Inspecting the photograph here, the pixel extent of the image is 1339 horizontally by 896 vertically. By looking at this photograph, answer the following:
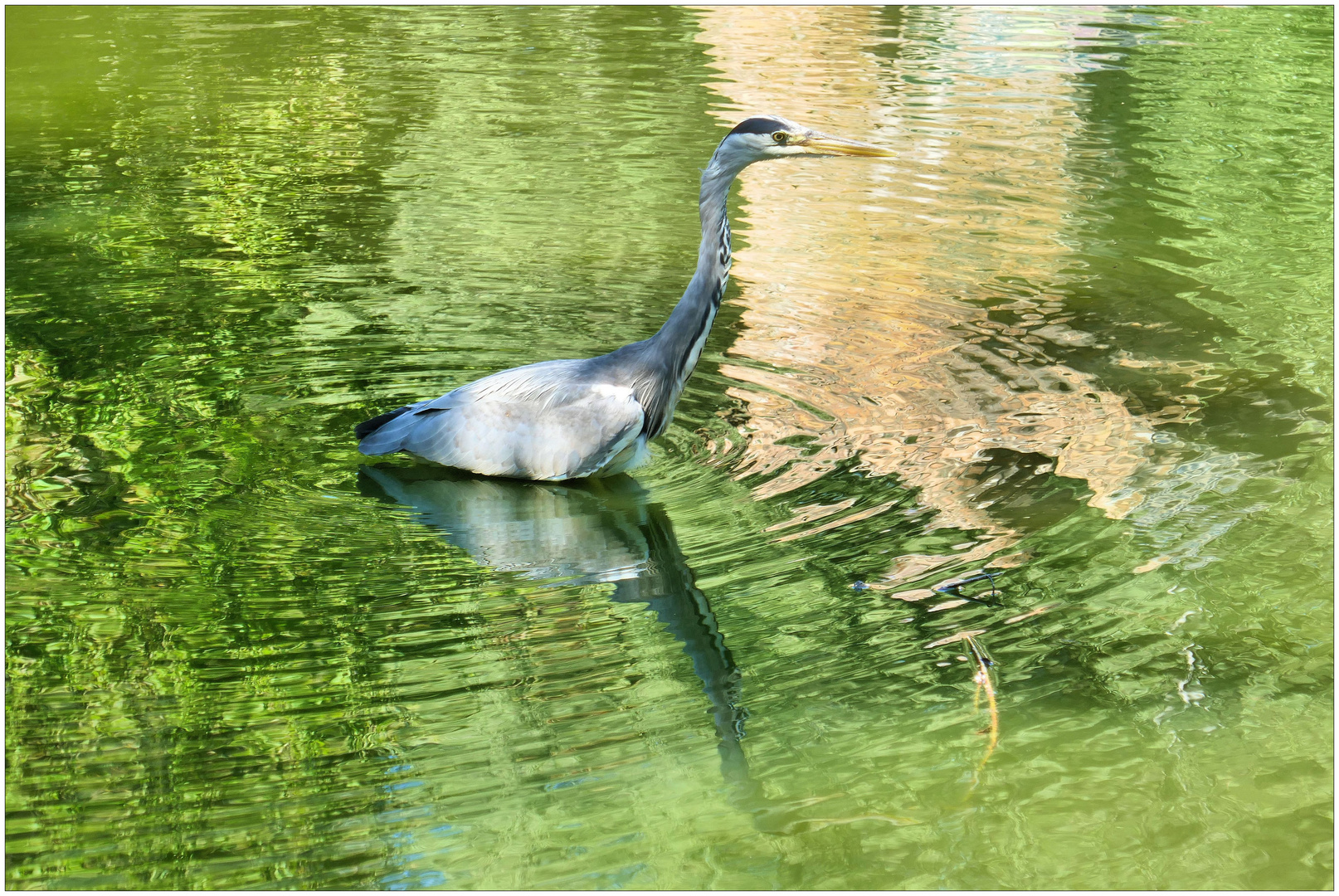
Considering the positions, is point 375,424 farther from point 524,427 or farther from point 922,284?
point 922,284

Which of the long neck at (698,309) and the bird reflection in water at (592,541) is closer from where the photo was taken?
the bird reflection in water at (592,541)

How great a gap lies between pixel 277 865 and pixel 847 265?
26.7ft

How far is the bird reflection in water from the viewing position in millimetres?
5625

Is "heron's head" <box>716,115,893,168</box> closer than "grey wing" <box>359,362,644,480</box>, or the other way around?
"heron's head" <box>716,115,893,168</box>

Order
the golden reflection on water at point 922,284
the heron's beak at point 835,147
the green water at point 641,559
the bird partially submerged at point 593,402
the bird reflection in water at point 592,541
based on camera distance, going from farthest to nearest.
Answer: the golden reflection on water at point 922,284 < the bird partially submerged at point 593,402 < the heron's beak at point 835,147 < the bird reflection in water at point 592,541 < the green water at point 641,559

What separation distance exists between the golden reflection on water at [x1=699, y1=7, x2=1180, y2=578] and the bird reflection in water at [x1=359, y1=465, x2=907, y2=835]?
85 cm

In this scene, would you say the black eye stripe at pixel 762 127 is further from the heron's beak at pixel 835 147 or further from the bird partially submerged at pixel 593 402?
the heron's beak at pixel 835 147

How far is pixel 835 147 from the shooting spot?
283 inches

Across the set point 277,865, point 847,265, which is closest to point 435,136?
point 847,265

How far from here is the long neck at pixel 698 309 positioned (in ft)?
24.2

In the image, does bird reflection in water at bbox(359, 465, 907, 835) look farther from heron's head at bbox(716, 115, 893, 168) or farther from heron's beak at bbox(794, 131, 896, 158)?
heron's beak at bbox(794, 131, 896, 158)

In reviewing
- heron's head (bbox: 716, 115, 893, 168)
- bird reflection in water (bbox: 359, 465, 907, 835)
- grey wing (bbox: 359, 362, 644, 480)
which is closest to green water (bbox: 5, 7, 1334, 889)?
bird reflection in water (bbox: 359, 465, 907, 835)

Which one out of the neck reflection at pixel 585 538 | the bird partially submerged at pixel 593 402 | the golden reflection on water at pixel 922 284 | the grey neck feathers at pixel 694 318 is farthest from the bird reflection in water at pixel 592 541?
the golden reflection on water at pixel 922 284

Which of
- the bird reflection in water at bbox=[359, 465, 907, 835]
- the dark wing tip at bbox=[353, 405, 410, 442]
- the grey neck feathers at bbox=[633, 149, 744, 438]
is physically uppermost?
the grey neck feathers at bbox=[633, 149, 744, 438]
